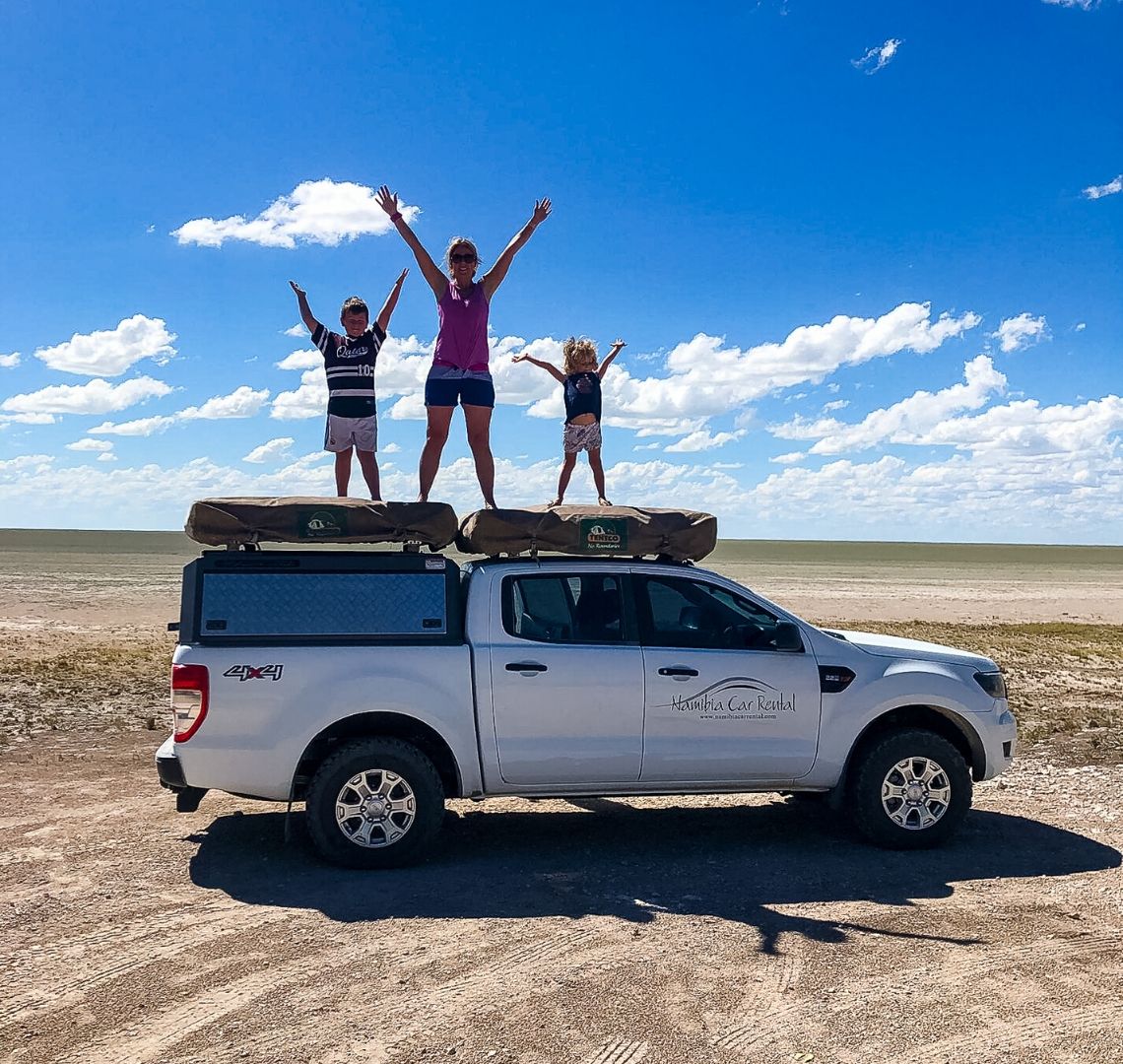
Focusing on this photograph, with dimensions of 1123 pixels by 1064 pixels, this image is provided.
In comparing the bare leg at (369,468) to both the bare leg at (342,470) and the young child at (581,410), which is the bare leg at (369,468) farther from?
the young child at (581,410)

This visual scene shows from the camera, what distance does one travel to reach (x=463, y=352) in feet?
29.1

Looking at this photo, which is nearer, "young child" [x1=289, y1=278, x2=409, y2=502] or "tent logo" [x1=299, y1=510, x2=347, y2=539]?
"tent logo" [x1=299, y1=510, x2=347, y2=539]

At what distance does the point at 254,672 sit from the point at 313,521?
986 mm

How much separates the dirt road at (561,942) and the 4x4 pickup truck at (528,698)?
49 cm

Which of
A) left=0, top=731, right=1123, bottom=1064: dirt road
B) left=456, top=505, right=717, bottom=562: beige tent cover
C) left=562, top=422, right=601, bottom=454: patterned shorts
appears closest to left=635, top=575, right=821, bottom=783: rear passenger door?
left=456, top=505, right=717, bottom=562: beige tent cover

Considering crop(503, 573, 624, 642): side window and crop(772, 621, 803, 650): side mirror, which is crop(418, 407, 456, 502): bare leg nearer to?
crop(503, 573, 624, 642): side window

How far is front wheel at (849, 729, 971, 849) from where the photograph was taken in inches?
287

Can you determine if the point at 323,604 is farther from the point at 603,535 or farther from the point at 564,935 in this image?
the point at 564,935

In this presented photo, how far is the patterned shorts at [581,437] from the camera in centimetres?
991

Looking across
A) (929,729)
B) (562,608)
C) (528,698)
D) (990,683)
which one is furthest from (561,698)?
(990,683)

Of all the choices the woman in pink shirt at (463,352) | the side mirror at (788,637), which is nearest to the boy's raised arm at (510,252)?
the woman in pink shirt at (463,352)

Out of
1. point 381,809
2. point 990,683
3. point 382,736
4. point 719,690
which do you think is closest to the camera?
point 381,809

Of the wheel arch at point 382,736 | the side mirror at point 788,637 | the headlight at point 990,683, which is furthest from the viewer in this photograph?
the headlight at point 990,683

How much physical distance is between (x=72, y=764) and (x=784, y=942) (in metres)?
6.70
